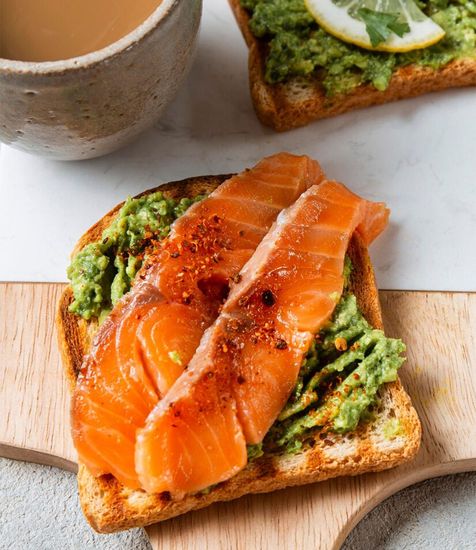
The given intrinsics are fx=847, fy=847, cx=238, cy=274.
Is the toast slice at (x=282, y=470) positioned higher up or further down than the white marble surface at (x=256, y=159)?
further down

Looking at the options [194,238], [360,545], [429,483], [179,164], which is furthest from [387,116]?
[360,545]

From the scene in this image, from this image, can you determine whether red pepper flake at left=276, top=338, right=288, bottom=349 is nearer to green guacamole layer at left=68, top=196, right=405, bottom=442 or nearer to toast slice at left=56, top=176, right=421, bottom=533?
green guacamole layer at left=68, top=196, right=405, bottom=442

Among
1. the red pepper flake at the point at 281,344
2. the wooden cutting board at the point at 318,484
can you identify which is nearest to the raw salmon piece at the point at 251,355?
the red pepper flake at the point at 281,344

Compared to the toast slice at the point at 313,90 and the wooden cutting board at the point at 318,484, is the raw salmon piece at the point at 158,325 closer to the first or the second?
the wooden cutting board at the point at 318,484

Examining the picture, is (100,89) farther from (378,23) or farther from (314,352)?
(378,23)

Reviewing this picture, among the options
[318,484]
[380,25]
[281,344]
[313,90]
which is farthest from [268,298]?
[380,25]

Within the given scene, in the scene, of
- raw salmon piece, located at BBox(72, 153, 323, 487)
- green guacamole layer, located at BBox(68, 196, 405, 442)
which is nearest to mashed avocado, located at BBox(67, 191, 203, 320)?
green guacamole layer, located at BBox(68, 196, 405, 442)
